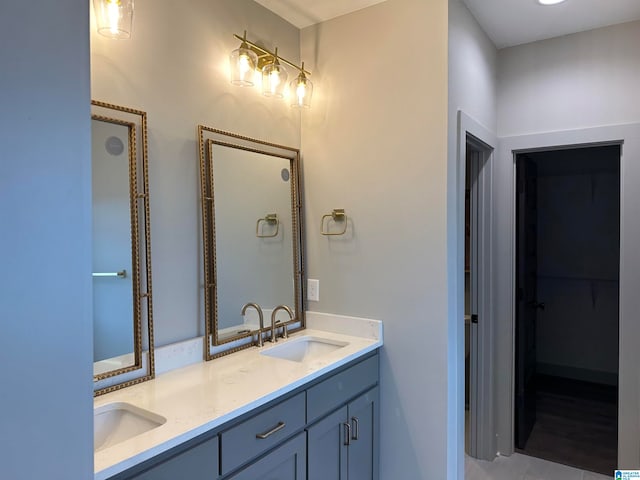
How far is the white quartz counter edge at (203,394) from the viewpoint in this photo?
1137 millimetres

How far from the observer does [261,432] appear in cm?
150

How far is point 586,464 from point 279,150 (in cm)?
280

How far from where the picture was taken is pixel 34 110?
79cm

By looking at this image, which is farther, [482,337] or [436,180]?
[482,337]

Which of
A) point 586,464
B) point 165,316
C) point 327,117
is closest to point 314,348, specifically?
point 165,316

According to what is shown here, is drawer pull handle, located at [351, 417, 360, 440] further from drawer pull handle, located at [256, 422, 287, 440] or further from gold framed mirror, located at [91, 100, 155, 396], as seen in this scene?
gold framed mirror, located at [91, 100, 155, 396]

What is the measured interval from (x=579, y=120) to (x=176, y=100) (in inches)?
93.1

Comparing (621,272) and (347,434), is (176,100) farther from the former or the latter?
(621,272)

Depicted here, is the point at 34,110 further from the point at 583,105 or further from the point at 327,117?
the point at 583,105

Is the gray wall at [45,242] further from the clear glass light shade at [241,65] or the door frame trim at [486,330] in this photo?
the door frame trim at [486,330]

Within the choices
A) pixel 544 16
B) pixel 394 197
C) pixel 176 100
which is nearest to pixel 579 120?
pixel 544 16

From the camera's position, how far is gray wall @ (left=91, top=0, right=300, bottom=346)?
167 centimetres

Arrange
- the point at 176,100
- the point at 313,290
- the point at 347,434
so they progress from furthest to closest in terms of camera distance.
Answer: the point at 313,290, the point at 347,434, the point at 176,100

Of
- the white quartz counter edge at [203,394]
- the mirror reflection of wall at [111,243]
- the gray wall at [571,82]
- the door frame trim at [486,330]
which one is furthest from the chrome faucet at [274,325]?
the gray wall at [571,82]
